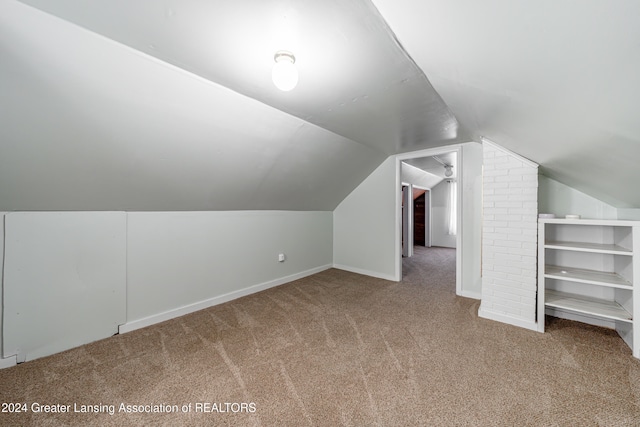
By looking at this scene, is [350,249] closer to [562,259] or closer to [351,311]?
[351,311]

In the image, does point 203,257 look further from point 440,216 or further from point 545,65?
point 440,216

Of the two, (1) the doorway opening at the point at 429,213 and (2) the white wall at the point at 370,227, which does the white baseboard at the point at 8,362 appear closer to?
(2) the white wall at the point at 370,227

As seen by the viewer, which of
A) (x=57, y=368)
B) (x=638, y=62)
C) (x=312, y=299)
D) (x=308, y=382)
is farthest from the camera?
(x=312, y=299)

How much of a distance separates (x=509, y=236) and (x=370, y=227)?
1920 millimetres

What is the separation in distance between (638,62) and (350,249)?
369 cm

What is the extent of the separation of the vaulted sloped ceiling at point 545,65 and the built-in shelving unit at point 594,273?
1.94ft

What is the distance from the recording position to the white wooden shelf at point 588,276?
6.11ft

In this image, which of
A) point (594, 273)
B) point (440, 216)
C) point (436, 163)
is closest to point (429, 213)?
point (440, 216)

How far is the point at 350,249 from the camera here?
4.18 meters

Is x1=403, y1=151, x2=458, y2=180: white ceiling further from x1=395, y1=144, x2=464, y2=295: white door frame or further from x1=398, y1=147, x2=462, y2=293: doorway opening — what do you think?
x1=395, y1=144, x2=464, y2=295: white door frame

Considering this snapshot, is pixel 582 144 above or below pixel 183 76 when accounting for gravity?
below

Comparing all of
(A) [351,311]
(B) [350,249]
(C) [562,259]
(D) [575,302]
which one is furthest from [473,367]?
(B) [350,249]

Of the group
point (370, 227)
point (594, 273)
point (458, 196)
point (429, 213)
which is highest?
point (458, 196)

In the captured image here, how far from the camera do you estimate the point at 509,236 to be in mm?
2314
